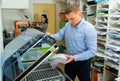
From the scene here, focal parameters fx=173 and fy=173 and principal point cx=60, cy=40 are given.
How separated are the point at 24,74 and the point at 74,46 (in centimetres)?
102

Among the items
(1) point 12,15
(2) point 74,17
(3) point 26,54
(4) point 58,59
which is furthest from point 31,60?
(1) point 12,15

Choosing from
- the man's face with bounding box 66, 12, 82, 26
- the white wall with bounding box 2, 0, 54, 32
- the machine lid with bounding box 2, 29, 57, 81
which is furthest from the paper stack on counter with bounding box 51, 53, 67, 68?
the white wall with bounding box 2, 0, 54, 32

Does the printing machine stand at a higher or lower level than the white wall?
lower

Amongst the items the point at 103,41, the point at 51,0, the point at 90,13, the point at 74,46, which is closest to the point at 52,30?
the point at 51,0

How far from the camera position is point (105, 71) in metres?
3.03

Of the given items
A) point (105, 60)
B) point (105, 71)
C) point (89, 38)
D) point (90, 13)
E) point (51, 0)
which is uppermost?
point (51, 0)

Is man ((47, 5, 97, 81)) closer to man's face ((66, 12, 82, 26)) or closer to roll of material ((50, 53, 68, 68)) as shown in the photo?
man's face ((66, 12, 82, 26))

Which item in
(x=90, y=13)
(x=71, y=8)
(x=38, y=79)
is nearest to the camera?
(x=38, y=79)

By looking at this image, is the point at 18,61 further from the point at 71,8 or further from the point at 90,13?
the point at 90,13

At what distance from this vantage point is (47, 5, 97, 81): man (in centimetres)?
173

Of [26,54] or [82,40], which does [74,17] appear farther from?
[26,54]

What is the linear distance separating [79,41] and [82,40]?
0.04 m

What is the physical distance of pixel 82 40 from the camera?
73.9 inches

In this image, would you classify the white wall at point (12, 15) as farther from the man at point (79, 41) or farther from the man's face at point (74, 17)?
the man's face at point (74, 17)
